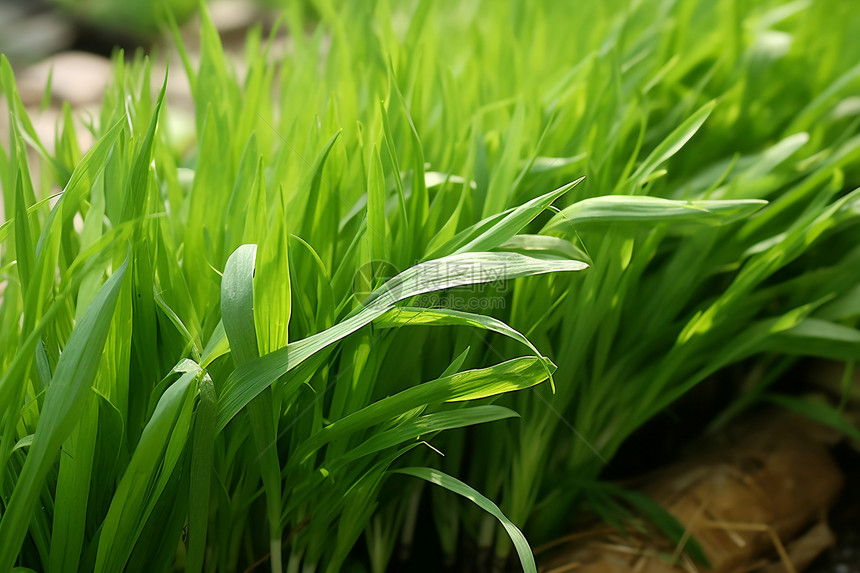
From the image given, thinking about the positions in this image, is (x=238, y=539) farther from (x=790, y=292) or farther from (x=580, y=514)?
(x=790, y=292)

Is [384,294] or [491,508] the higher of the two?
[384,294]

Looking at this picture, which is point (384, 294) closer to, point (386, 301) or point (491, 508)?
point (386, 301)

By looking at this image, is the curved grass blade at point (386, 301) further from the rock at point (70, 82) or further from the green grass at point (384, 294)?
the rock at point (70, 82)

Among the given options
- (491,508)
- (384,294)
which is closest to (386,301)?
(384,294)

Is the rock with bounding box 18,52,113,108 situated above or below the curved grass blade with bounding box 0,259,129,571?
below

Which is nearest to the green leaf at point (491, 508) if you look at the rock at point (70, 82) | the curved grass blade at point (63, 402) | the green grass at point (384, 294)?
the green grass at point (384, 294)

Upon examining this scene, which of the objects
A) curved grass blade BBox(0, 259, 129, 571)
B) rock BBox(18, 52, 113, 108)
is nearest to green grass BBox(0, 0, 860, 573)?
Answer: curved grass blade BBox(0, 259, 129, 571)

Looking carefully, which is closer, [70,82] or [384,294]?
[384,294]

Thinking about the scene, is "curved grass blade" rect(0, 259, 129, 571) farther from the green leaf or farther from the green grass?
the green leaf

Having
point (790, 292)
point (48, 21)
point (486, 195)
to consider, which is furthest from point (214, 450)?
point (48, 21)
